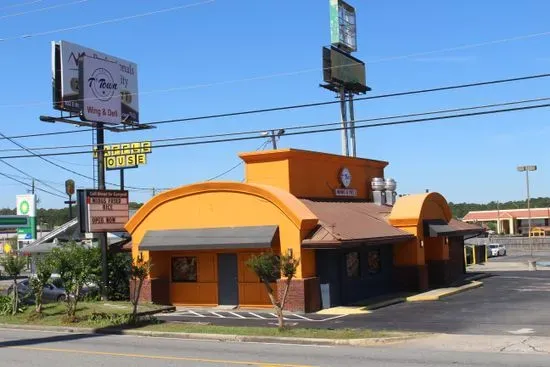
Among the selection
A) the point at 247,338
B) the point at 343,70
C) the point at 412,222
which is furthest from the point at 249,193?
the point at 343,70

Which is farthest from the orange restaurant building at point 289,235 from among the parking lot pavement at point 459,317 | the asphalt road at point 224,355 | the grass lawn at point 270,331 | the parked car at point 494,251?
the parked car at point 494,251

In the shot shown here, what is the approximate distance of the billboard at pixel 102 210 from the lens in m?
27.0

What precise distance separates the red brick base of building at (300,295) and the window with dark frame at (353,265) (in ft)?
9.43

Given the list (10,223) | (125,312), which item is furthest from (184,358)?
(10,223)

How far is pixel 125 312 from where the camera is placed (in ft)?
76.5

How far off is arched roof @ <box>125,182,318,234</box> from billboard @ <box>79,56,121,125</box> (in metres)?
5.17

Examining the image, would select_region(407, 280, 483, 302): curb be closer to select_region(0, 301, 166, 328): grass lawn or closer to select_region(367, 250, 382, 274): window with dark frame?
select_region(367, 250, 382, 274): window with dark frame

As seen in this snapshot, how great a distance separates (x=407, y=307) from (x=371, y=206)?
27.2ft

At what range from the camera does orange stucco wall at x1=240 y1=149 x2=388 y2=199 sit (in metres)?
26.1

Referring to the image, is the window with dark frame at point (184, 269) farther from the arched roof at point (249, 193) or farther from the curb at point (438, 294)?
the curb at point (438, 294)

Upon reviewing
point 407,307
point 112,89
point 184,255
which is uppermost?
point 112,89

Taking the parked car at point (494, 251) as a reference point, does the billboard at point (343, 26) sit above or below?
above

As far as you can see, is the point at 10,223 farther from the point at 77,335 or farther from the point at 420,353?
the point at 420,353

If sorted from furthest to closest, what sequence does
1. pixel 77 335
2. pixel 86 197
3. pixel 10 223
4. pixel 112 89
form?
pixel 10 223
pixel 112 89
pixel 86 197
pixel 77 335
